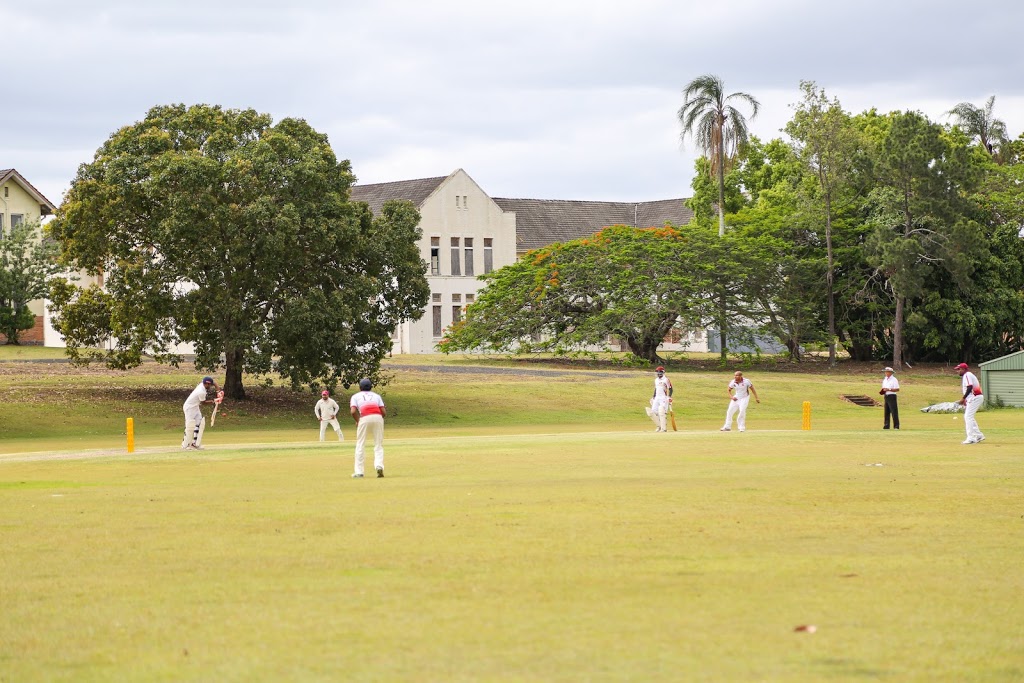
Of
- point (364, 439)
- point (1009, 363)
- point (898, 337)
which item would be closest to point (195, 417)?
point (364, 439)

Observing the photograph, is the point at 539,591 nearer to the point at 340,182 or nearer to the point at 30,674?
the point at 30,674

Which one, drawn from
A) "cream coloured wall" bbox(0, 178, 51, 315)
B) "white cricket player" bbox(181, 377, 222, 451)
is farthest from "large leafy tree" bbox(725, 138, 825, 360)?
"cream coloured wall" bbox(0, 178, 51, 315)

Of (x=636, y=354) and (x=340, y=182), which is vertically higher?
(x=340, y=182)

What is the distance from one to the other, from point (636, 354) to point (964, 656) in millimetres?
67590

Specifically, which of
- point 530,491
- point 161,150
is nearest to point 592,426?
point 161,150

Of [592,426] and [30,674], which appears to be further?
[592,426]

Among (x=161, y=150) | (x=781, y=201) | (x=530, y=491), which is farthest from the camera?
(x=781, y=201)

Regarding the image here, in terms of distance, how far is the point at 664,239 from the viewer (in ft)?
248

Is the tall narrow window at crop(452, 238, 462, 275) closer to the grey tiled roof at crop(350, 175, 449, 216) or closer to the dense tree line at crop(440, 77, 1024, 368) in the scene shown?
the grey tiled roof at crop(350, 175, 449, 216)

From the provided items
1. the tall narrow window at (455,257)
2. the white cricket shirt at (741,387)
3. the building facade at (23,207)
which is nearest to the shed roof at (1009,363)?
the white cricket shirt at (741,387)

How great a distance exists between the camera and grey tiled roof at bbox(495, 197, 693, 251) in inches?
3718

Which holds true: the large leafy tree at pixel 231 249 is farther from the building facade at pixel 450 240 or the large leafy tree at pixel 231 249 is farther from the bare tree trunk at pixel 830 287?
the building facade at pixel 450 240

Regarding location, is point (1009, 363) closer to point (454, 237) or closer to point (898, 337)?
point (898, 337)

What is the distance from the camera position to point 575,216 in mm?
98000
